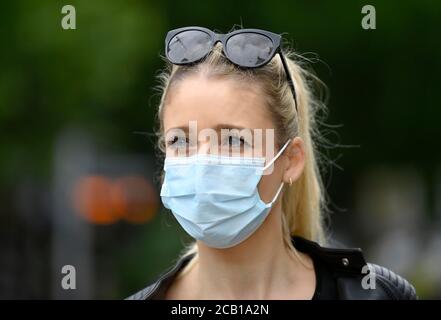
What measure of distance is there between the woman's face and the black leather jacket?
424 mm

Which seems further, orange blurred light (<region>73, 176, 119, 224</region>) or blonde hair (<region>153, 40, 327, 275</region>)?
orange blurred light (<region>73, 176, 119, 224</region>)

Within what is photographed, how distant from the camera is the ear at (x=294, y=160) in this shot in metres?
3.24

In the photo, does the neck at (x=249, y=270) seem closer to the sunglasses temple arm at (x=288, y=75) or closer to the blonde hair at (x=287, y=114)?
the blonde hair at (x=287, y=114)

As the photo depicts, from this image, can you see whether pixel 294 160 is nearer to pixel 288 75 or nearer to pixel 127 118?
pixel 288 75

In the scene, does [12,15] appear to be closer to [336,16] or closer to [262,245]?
[336,16]

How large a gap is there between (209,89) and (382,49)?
26.3 feet

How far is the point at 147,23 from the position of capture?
30.5ft

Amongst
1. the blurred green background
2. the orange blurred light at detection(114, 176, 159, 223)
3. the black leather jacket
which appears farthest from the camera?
the orange blurred light at detection(114, 176, 159, 223)

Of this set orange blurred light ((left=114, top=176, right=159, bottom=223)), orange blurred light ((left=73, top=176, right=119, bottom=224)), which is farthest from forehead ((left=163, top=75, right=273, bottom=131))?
orange blurred light ((left=114, top=176, right=159, bottom=223))

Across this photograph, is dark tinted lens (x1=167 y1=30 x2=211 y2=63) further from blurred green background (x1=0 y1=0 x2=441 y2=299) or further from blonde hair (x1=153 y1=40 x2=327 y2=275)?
blurred green background (x1=0 y1=0 x2=441 y2=299)

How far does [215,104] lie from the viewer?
2994 mm

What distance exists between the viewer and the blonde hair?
313 centimetres
